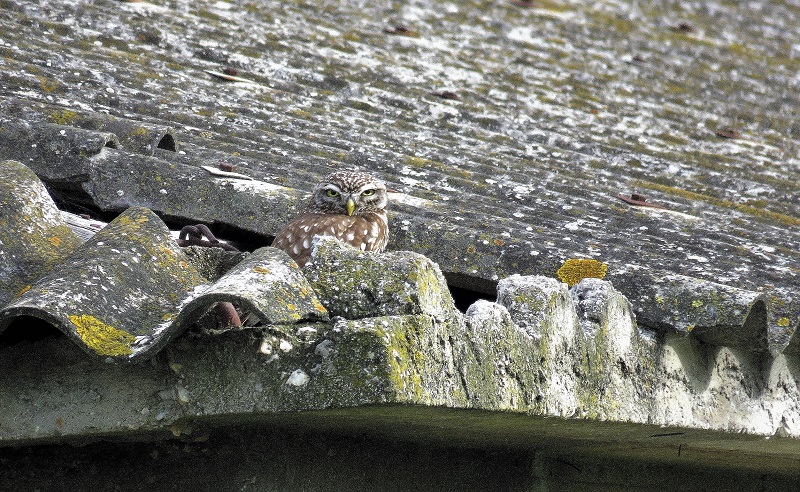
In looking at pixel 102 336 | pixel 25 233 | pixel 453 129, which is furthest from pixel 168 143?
pixel 453 129

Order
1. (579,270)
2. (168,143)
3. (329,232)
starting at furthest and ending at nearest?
(329,232) < (168,143) < (579,270)

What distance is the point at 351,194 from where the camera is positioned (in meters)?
3.98

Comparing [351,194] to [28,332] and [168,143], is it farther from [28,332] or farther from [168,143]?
[28,332]

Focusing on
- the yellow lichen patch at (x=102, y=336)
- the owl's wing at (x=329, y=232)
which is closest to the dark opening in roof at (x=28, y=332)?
the yellow lichen patch at (x=102, y=336)

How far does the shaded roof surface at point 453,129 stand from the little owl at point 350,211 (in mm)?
95

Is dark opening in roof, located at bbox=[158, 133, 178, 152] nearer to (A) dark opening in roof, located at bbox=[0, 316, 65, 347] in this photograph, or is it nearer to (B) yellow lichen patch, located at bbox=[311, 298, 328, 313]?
(A) dark opening in roof, located at bbox=[0, 316, 65, 347]

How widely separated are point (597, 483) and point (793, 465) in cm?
104

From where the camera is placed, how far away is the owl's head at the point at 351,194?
384 cm

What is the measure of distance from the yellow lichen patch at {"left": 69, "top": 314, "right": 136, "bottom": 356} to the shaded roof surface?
4.12ft

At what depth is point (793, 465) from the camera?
4.36 m

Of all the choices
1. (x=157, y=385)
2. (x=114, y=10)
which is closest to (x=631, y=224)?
(x=157, y=385)

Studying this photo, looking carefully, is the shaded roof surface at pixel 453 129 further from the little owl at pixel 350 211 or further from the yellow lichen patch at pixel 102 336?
the yellow lichen patch at pixel 102 336

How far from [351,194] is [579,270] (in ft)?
3.74

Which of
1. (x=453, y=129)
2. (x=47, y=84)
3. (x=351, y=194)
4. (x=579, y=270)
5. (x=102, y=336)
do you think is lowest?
(x=453, y=129)
